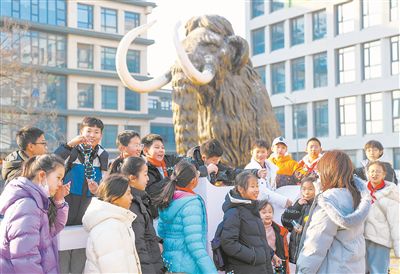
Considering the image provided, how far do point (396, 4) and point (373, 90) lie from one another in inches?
174

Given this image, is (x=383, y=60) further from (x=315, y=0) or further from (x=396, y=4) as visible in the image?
(x=315, y=0)

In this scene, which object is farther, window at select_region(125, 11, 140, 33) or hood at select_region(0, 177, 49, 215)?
window at select_region(125, 11, 140, 33)

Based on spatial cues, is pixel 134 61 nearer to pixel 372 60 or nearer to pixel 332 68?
pixel 332 68

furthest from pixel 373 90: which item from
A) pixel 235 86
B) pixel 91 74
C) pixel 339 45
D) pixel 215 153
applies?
pixel 215 153

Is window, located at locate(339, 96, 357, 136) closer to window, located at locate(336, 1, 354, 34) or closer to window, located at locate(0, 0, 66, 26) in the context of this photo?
window, located at locate(336, 1, 354, 34)

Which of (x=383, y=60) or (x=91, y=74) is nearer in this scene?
(x=383, y=60)

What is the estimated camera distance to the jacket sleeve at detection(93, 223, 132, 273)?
10.3 ft

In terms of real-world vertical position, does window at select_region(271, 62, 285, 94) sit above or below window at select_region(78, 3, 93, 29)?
below

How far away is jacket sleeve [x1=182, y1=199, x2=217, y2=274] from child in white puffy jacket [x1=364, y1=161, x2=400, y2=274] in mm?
1551

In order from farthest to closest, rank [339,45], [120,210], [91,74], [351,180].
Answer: [91,74]
[339,45]
[351,180]
[120,210]

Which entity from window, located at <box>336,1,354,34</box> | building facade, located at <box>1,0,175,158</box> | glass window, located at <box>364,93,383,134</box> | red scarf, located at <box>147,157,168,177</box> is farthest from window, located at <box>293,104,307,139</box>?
red scarf, located at <box>147,157,168,177</box>

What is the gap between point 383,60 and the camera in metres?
29.9

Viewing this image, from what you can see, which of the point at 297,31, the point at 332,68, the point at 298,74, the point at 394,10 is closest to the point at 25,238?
the point at 394,10

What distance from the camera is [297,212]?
4590 millimetres
